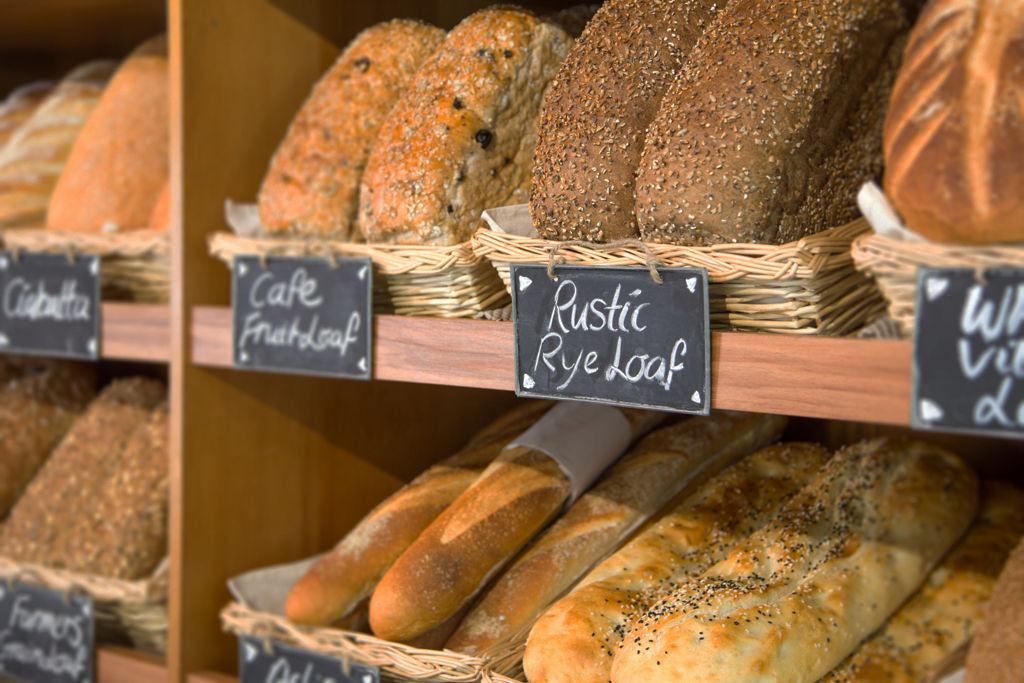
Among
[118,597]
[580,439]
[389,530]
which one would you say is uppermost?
[580,439]

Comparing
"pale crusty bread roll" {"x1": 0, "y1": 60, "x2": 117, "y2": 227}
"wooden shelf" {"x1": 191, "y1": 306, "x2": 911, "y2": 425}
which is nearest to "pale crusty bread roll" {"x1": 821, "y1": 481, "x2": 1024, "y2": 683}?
"wooden shelf" {"x1": 191, "y1": 306, "x2": 911, "y2": 425}

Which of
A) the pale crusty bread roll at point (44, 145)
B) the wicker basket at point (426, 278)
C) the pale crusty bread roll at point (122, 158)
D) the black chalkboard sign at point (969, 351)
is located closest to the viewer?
the black chalkboard sign at point (969, 351)

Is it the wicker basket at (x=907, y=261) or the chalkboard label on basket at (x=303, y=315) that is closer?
the wicker basket at (x=907, y=261)

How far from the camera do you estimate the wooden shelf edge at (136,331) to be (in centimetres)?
138

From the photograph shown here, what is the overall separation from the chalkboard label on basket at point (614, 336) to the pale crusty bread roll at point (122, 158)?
0.92m

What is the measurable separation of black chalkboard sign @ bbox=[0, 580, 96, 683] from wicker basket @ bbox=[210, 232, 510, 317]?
77cm

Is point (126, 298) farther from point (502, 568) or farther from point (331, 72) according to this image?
point (502, 568)

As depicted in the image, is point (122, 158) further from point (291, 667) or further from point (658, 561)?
point (658, 561)

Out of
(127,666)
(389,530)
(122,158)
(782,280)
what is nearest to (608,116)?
(782,280)

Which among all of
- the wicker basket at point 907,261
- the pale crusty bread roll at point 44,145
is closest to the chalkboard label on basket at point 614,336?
the wicker basket at point 907,261

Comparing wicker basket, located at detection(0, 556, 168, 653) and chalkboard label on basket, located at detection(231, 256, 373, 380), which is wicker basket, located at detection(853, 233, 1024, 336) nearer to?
chalkboard label on basket, located at detection(231, 256, 373, 380)

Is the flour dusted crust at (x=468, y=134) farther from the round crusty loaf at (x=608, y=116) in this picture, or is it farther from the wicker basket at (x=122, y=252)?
the wicker basket at (x=122, y=252)

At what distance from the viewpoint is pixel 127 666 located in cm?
144

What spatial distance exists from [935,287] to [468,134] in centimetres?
61
